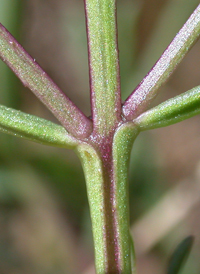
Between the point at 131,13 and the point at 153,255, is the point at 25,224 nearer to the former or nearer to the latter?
the point at 153,255

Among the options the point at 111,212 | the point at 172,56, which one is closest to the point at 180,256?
the point at 111,212

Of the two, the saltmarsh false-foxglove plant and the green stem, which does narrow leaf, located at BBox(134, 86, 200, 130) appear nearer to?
the saltmarsh false-foxglove plant

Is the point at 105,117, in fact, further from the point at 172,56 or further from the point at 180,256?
the point at 180,256

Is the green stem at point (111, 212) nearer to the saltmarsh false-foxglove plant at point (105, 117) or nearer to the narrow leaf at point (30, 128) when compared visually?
the saltmarsh false-foxglove plant at point (105, 117)

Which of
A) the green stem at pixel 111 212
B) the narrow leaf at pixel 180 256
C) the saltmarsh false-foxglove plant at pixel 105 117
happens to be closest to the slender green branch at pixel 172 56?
the saltmarsh false-foxglove plant at pixel 105 117

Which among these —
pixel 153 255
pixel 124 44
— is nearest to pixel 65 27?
pixel 124 44

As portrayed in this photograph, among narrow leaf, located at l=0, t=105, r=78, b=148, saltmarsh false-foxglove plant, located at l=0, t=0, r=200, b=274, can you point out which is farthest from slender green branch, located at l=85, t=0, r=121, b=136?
narrow leaf, located at l=0, t=105, r=78, b=148

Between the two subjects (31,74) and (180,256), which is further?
(180,256)
